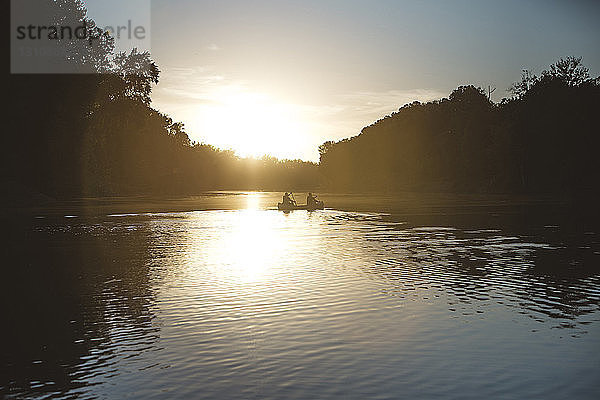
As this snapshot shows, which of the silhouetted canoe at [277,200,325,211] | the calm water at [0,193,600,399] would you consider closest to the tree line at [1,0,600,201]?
the silhouetted canoe at [277,200,325,211]

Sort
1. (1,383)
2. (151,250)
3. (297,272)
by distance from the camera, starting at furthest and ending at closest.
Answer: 1. (151,250)
2. (297,272)
3. (1,383)

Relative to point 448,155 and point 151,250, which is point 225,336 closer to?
point 151,250

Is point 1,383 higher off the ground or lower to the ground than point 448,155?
lower

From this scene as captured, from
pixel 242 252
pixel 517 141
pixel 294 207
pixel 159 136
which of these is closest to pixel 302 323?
pixel 242 252

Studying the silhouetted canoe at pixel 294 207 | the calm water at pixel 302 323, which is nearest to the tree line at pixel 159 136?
the silhouetted canoe at pixel 294 207

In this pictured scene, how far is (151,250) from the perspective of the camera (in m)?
26.0

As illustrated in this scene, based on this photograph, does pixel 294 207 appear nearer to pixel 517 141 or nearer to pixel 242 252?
pixel 242 252

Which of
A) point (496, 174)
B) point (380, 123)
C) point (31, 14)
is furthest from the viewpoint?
point (380, 123)

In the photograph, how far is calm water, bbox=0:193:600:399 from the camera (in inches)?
345

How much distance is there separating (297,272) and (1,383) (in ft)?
36.9

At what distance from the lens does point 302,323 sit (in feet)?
40.4

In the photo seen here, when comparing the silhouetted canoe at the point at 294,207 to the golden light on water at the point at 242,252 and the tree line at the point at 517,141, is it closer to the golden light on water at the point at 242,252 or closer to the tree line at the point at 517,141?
the golden light on water at the point at 242,252

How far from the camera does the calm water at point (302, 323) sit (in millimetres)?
8766

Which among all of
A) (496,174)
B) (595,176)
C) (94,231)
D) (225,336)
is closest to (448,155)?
(496,174)
